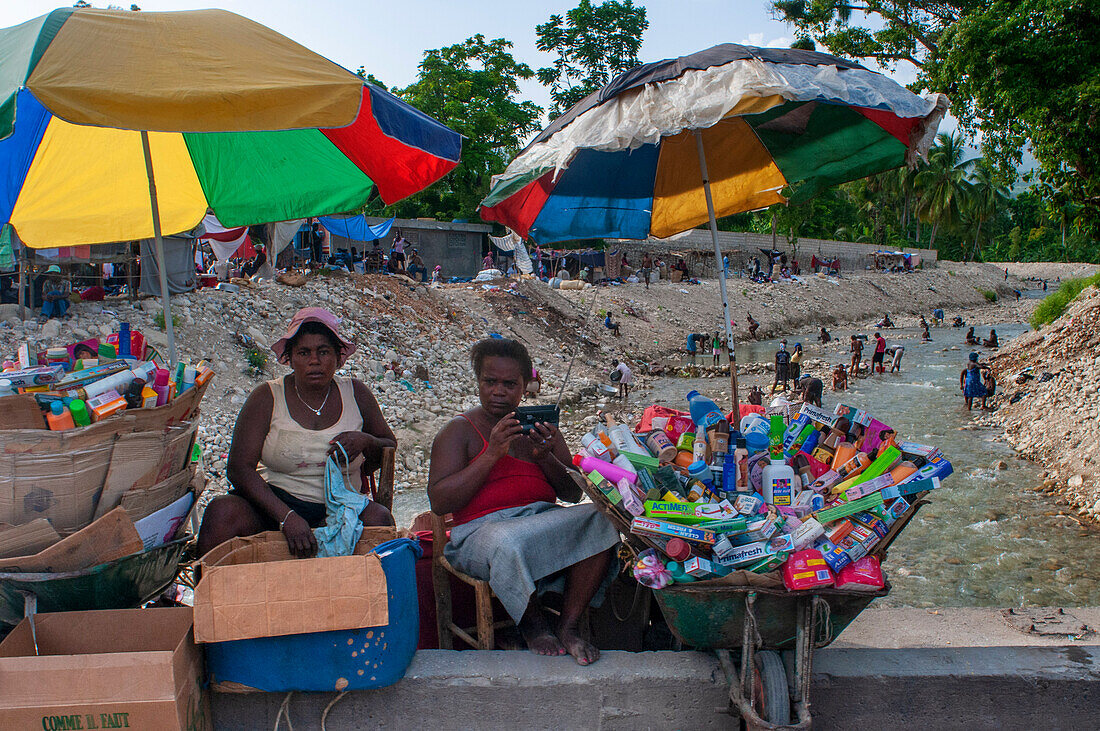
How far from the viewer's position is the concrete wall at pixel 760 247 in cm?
3550

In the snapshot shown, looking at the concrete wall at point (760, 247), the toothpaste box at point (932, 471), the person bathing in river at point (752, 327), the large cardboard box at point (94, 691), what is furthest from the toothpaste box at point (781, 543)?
the concrete wall at point (760, 247)

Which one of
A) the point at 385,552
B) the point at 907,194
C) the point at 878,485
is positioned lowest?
A: the point at 385,552

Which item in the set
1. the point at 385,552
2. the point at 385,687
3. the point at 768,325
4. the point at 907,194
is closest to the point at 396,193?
the point at 385,552

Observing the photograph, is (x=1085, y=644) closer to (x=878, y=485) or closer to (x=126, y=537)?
(x=878, y=485)

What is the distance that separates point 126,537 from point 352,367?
10.7 meters

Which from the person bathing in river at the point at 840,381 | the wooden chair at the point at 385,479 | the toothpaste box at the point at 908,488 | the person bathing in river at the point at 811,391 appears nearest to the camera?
the toothpaste box at the point at 908,488

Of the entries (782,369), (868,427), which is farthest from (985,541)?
(782,369)

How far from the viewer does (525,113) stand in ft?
106

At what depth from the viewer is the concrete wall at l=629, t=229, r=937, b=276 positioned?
35.5 metres

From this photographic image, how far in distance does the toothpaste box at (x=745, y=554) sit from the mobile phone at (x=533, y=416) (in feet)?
2.57

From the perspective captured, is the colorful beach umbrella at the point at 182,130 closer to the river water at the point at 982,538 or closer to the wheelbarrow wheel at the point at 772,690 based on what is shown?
the wheelbarrow wheel at the point at 772,690

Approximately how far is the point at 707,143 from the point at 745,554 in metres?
2.80

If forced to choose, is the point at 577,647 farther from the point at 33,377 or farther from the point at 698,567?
the point at 33,377

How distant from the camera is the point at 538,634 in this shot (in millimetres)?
2680
